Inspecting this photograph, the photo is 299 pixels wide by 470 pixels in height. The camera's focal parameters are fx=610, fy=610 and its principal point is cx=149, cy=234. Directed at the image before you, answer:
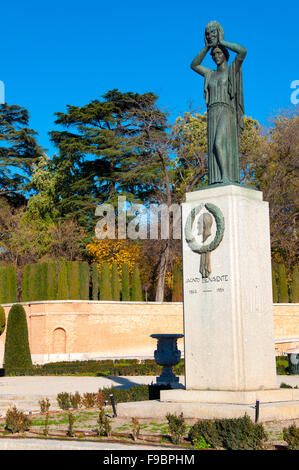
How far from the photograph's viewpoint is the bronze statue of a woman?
11102mm

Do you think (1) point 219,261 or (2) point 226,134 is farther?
(2) point 226,134

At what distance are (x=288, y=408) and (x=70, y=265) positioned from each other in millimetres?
26900

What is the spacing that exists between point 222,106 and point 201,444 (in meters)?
6.20

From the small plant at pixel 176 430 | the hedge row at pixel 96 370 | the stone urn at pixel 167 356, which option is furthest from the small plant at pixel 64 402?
the hedge row at pixel 96 370

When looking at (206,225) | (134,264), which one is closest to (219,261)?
(206,225)

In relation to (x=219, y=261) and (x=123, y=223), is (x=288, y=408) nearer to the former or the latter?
(x=219, y=261)

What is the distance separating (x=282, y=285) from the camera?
4169 centimetres

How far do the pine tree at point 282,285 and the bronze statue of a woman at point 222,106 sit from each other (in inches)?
1217

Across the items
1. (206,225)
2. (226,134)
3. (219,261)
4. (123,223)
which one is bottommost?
(219,261)

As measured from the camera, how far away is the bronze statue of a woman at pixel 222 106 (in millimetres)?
11102

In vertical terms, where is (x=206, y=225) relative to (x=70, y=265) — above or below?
below

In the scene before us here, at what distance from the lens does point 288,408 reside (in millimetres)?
9547

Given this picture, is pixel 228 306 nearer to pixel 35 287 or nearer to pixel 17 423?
pixel 17 423

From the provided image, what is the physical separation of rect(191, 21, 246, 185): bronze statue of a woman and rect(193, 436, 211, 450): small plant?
478cm
